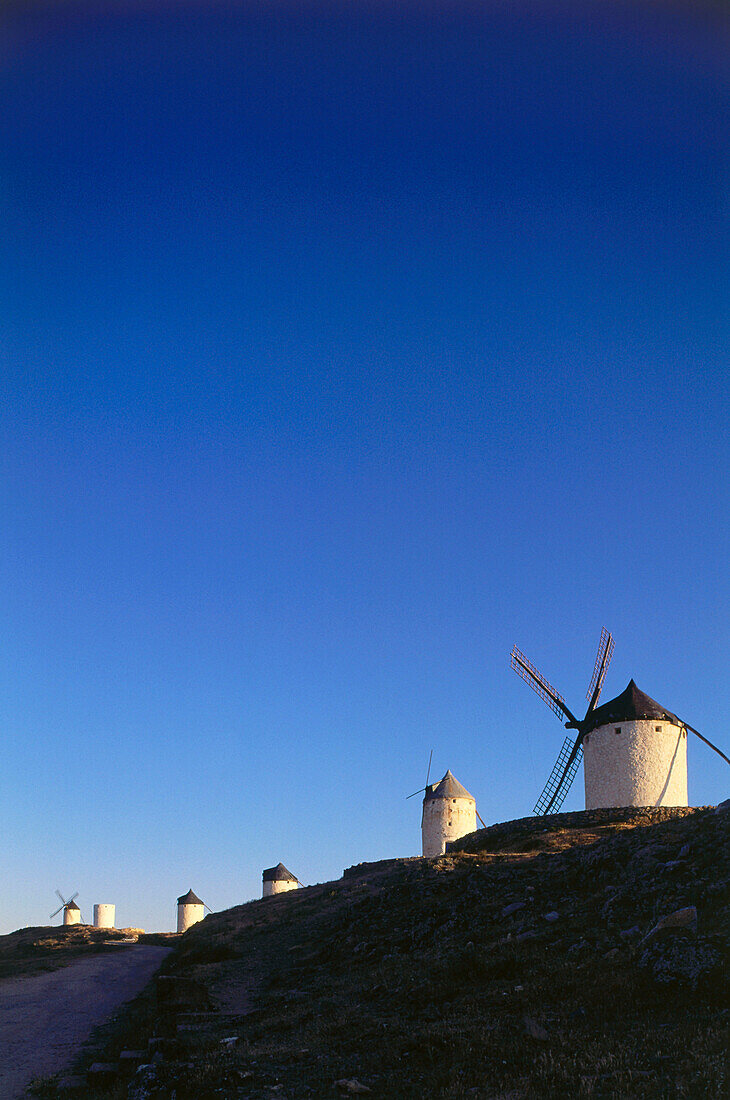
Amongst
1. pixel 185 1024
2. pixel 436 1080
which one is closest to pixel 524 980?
pixel 436 1080

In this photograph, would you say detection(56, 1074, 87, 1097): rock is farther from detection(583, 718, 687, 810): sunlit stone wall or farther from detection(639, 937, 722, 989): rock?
detection(583, 718, 687, 810): sunlit stone wall

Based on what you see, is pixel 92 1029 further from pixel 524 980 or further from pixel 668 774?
pixel 668 774

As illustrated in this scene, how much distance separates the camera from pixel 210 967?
22719 mm

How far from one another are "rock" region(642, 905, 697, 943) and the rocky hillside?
1.5 inches

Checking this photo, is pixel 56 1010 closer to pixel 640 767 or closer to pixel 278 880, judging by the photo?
pixel 640 767

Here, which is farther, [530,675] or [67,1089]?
[530,675]

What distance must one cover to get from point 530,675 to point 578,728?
4389 millimetres

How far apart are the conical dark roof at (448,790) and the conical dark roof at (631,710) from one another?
15.2 meters

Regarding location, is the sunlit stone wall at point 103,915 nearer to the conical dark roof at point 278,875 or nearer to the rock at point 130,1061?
the conical dark roof at point 278,875

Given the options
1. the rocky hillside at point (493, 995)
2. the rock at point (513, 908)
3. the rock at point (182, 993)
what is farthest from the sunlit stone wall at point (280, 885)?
the rock at point (513, 908)

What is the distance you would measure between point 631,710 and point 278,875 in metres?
36.3

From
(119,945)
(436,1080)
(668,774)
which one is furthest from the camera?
(119,945)

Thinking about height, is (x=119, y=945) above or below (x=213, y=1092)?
below

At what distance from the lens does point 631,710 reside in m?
34.8
